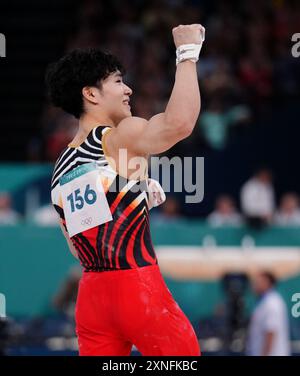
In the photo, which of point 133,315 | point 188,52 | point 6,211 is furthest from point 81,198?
point 6,211

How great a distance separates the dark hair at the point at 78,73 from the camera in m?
5.79

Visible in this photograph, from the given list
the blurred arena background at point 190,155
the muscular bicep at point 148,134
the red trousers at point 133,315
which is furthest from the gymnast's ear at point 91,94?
the blurred arena background at point 190,155

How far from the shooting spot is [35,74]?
1744cm

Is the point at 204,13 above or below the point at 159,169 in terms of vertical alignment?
above

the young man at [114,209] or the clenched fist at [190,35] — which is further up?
the clenched fist at [190,35]

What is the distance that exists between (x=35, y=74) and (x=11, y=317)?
19.1 feet

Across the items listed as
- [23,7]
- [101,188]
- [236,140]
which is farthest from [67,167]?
[23,7]

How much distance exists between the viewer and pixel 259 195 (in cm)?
1398

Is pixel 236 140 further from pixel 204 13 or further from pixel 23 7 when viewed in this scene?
pixel 23 7

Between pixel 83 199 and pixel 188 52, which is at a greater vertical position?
pixel 188 52

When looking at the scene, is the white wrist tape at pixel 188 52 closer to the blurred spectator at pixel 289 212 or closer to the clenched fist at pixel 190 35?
the clenched fist at pixel 190 35

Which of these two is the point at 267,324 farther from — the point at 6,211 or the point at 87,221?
the point at 87,221

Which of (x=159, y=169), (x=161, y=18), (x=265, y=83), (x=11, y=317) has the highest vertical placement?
(x=161, y=18)

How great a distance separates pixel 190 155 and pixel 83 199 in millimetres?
8724
